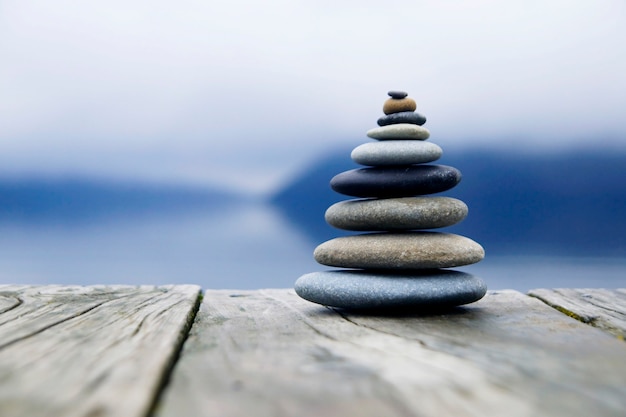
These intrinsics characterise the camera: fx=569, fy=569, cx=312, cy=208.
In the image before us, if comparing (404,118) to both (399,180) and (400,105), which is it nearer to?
(400,105)

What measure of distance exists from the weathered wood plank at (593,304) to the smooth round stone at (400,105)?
1.17m

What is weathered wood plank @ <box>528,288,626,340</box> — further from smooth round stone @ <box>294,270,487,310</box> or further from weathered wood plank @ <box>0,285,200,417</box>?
weathered wood plank @ <box>0,285,200,417</box>

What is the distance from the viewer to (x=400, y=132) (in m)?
2.72

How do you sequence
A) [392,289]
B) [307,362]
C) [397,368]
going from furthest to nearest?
[392,289] < [307,362] < [397,368]

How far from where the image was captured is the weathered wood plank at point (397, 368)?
105 cm

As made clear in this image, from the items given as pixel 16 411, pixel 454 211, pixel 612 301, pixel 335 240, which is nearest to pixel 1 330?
pixel 16 411

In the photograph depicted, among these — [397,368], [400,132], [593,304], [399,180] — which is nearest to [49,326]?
[397,368]

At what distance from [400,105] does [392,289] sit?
0.96 m

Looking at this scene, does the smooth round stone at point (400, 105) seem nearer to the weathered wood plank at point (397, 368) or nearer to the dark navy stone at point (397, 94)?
the dark navy stone at point (397, 94)

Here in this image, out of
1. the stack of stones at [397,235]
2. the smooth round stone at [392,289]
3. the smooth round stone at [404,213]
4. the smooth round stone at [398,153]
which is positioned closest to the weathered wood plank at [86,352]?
the smooth round stone at [392,289]

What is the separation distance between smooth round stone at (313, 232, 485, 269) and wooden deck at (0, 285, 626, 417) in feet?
0.77

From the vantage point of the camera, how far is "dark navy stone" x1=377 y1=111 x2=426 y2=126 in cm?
279

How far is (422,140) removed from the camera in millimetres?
2795

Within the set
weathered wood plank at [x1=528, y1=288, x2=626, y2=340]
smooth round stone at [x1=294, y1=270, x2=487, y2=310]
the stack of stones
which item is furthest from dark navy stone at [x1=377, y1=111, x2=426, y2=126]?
weathered wood plank at [x1=528, y1=288, x2=626, y2=340]
